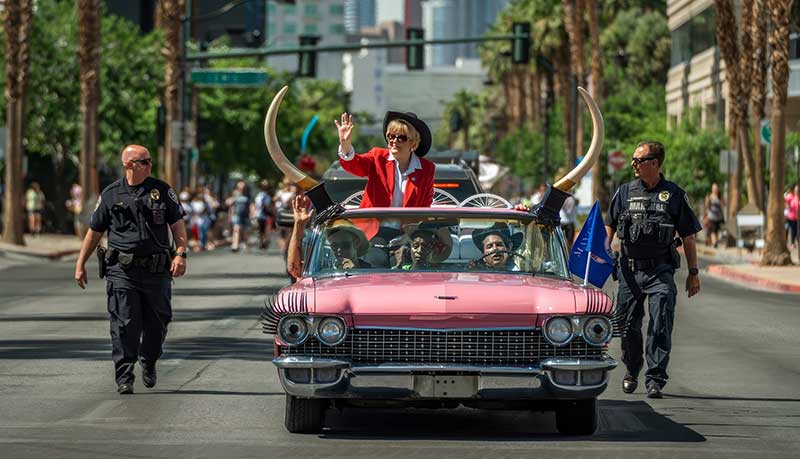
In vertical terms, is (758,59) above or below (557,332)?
above

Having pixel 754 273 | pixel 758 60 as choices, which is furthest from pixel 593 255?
pixel 758 60

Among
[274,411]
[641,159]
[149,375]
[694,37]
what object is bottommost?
[274,411]

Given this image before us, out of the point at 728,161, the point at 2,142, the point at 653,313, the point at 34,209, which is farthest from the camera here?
the point at 34,209

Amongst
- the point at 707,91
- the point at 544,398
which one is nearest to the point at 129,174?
the point at 544,398

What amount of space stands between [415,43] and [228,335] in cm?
2622

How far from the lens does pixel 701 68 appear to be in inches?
2719

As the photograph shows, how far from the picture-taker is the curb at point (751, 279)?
29.7 metres

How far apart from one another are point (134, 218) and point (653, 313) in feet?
12.2

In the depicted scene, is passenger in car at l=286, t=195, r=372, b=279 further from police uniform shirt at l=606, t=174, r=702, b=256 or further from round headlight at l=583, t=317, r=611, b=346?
police uniform shirt at l=606, t=174, r=702, b=256

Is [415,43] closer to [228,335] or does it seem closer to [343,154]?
[228,335]

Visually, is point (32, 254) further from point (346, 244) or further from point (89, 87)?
point (346, 244)

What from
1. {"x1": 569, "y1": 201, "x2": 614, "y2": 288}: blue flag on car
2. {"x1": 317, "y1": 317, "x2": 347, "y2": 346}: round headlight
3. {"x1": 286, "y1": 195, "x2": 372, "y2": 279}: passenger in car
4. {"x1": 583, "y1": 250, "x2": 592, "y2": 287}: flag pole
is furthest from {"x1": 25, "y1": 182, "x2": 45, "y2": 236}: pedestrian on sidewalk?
{"x1": 317, "y1": 317, "x2": 347, "y2": 346}: round headlight

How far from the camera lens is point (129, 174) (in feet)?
41.7

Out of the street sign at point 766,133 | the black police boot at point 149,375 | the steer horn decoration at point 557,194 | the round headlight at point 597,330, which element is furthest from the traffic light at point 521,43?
the round headlight at point 597,330
